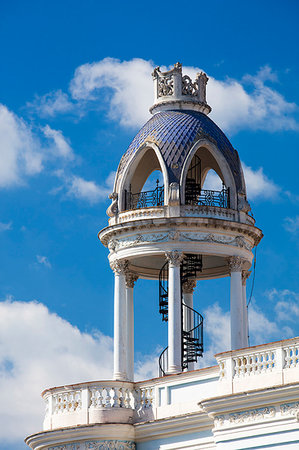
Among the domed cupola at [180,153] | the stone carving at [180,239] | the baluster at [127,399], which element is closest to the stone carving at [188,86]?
the domed cupola at [180,153]

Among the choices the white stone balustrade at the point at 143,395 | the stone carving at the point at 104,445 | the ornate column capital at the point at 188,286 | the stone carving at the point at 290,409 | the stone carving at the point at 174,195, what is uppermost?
the stone carving at the point at 174,195

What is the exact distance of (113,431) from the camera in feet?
146

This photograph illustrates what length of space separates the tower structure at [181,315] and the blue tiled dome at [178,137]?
0.05 metres

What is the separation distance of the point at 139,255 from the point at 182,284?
4386 millimetres

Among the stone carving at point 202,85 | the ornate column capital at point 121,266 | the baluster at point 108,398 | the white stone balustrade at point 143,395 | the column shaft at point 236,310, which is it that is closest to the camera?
the white stone balustrade at point 143,395

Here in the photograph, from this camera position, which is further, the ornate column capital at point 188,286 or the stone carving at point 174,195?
the ornate column capital at point 188,286

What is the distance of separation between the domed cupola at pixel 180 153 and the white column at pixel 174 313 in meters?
2.26

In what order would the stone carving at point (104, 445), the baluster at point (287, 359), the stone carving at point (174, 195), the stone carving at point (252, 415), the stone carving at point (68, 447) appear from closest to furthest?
the stone carving at point (252, 415)
the baluster at point (287, 359)
the stone carving at point (104, 445)
the stone carving at point (68, 447)
the stone carving at point (174, 195)

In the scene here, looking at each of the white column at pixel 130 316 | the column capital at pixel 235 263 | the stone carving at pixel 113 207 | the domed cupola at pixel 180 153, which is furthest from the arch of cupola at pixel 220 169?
the white column at pixel 130 316

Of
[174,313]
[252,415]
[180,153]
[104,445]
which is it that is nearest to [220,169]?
[180,153]

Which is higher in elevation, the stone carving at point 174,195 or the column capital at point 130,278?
the stone carving at point 174,195

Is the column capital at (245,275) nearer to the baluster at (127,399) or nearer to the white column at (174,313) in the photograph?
the white column at (174,313)

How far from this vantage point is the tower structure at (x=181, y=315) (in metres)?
39.7

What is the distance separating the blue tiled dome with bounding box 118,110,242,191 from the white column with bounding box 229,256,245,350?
3355 mm
